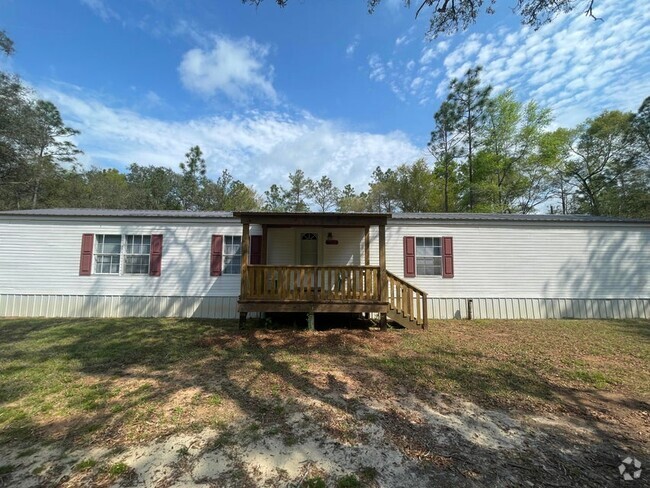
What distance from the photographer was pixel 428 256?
10.2 metres

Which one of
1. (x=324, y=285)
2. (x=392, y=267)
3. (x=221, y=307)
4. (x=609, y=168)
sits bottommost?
(x=221, y=307)

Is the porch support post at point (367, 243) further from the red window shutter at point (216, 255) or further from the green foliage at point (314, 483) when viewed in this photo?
the green foliage at point (314, 483)

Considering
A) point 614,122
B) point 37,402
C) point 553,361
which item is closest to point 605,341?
point 553,361

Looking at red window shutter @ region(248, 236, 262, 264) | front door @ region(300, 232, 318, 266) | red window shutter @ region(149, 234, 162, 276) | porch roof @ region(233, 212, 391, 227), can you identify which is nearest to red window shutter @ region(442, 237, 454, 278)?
porch roof @ region(233, 212, 391, 227)

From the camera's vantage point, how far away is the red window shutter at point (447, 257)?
10008mm

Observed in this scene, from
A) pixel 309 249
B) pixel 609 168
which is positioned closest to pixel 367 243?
pixel 309 249

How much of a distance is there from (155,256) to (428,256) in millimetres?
8831

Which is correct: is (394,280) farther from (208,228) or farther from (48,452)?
(48,452)

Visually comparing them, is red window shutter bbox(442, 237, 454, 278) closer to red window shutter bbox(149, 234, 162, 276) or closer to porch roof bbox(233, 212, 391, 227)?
porch roof bbox(233, 212, 391, 227)

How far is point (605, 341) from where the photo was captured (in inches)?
277

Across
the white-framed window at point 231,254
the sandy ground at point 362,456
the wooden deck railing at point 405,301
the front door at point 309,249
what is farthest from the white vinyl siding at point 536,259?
the sandy ground at point 362,456

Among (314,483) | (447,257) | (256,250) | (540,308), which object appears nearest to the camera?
(314,483)

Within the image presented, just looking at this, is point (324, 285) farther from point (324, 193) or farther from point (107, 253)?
point (324, 193)

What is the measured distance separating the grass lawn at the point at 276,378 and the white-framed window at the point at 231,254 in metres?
2.31
